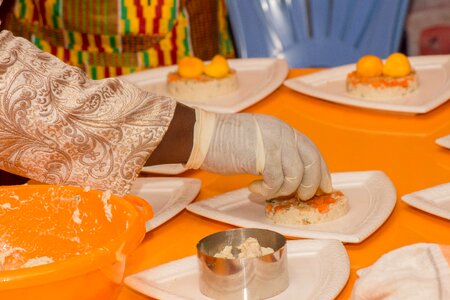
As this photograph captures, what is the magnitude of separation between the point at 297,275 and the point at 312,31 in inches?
83.9

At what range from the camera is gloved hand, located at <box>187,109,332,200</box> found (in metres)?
1.49

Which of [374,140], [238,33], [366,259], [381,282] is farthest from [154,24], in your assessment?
[381,282]

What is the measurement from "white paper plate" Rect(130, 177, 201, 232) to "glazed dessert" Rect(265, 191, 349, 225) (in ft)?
0.59

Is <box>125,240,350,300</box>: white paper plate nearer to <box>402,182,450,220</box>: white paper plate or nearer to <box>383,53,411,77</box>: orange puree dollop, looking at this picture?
<box>402,182,450,220</box>: white paper plate

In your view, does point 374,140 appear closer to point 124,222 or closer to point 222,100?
point 222,100

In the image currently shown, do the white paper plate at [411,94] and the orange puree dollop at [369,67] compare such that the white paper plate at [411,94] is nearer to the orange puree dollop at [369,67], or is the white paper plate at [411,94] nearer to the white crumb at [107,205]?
the orange puree dollop at [369,67]

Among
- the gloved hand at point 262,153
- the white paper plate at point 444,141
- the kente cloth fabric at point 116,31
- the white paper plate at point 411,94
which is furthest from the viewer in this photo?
the kente cloth fabric at point 116,31

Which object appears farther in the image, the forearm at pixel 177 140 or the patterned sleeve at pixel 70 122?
the forearm at pixel 177 140

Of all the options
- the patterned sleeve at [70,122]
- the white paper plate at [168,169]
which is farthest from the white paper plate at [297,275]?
the white paper plate at [168,169]

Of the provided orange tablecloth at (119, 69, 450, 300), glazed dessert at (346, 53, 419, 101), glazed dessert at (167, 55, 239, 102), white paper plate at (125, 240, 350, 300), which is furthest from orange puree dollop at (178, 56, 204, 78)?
white paper plate at (125, 240, 350, 300)

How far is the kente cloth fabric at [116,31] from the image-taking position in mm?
3199

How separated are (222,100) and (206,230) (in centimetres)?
81

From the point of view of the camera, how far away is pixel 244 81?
2.48 metres

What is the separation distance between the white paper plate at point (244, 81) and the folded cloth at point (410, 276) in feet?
3.88
